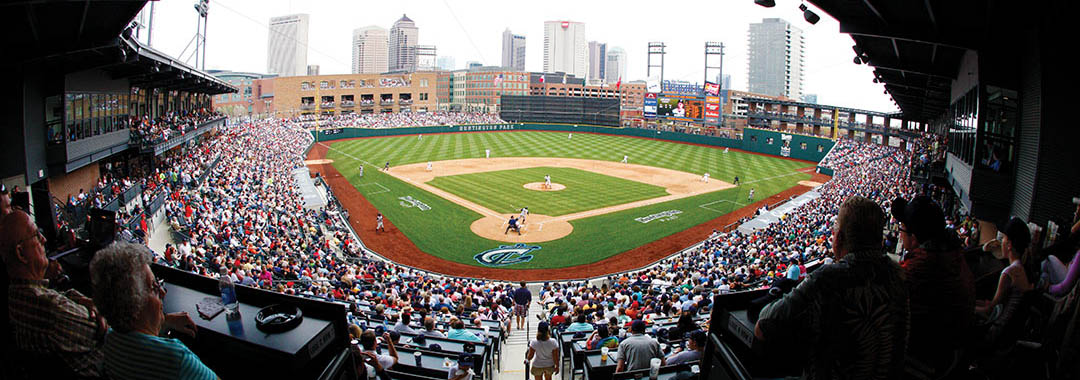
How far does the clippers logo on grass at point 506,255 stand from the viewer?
21.4m

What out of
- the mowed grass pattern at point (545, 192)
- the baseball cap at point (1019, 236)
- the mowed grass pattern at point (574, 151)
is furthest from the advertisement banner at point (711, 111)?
the baseball cap at point (1019, 236)

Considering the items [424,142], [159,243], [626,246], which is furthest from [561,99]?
[159,243]

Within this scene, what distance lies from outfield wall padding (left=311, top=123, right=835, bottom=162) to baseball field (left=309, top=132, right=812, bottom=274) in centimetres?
247

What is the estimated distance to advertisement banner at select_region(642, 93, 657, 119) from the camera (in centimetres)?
7319

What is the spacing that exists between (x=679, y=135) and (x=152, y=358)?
74.7m

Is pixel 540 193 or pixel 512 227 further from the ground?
pixel 540 193

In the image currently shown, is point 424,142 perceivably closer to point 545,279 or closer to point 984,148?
point 545,279


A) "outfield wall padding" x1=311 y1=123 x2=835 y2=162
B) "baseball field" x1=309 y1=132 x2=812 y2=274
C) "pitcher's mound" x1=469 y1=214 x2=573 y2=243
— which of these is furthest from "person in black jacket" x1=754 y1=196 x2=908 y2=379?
"outfield wall padding" x1=311 y1=123 x2=835 y2=162

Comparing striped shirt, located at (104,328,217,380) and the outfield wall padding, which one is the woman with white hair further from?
the outfield wall padding

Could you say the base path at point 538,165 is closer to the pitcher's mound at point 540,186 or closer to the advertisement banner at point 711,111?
the pitcher's mound at point 540,186

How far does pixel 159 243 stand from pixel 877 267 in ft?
65.7

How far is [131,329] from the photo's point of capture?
8.32 feet

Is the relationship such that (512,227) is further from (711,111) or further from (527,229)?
(711,111)

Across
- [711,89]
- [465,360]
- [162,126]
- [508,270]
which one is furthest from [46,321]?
[711,89]
